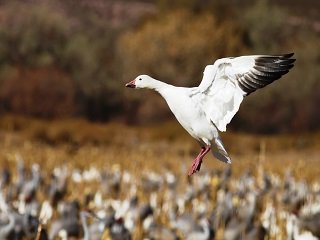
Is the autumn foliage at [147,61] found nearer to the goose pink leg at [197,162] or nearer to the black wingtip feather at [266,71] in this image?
the black wingtip feather at [266,71]

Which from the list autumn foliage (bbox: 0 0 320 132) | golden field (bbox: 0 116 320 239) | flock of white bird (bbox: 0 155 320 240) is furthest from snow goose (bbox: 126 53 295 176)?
autumn foliage (bbox: 0 0 320 132)

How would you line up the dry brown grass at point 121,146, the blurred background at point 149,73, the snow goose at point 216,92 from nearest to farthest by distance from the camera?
1. the snow goose at point 216,92
2. the dry brown grass at point 121,146
3. the blurred background at point 149,73

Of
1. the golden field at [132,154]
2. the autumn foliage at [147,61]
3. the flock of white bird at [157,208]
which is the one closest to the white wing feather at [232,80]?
the flock of white bird at [157,208]

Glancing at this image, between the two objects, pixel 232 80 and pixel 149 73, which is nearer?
pixel 232 80

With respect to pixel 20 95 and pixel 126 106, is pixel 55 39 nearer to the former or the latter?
pixel 126 106

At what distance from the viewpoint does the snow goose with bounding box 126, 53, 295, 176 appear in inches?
46.1

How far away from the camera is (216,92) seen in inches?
51.0

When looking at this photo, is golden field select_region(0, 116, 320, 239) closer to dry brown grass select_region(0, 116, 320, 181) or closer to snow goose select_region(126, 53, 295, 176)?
dry brown grass select_region(0, 116, 320, 181)

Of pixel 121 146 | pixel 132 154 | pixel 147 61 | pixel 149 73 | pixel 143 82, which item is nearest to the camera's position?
pixel 143 82

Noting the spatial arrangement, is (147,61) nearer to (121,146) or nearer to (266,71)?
(121,146)

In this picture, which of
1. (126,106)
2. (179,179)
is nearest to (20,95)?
(126,106)

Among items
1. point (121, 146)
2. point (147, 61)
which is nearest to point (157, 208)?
point (121, 146)

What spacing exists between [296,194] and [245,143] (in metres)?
21.8

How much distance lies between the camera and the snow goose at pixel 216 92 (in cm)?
117
